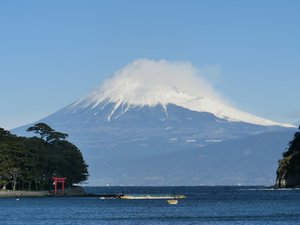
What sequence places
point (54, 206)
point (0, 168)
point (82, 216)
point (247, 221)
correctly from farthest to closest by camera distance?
point (0, 168) < point (54, 206) < point (82, 216) < point (247, 221)

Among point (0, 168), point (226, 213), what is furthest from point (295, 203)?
point (0, 168)

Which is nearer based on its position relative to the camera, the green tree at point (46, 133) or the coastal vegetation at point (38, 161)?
the coastal vegetation at point (38, 161)

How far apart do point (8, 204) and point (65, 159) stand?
34928mm

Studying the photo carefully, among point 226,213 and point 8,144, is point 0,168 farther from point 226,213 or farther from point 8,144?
point 226,213

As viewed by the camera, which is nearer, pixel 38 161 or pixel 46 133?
pixel 38 161

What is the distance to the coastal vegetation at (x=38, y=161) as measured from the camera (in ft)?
570

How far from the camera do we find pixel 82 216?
119438 mm

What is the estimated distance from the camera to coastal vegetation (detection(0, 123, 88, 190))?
173750 mm

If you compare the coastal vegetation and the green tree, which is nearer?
the coastal vegetation

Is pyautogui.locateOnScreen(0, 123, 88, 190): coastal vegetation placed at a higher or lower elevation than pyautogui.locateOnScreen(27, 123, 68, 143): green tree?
lower

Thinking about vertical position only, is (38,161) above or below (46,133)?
below

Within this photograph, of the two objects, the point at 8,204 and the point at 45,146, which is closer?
the point at 8,204

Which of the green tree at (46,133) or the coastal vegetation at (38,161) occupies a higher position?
the green tree at (46,133)

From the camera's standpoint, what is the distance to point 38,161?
581ft
